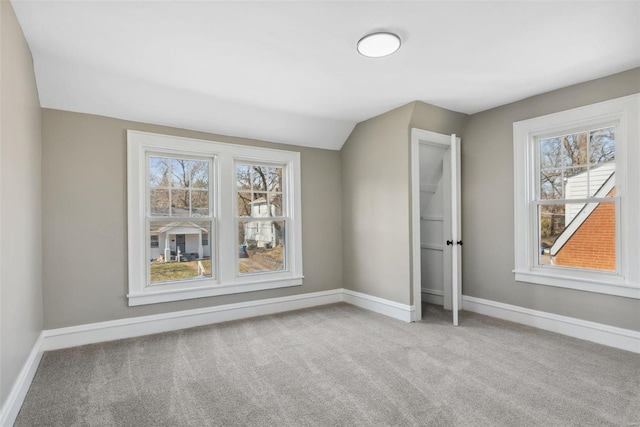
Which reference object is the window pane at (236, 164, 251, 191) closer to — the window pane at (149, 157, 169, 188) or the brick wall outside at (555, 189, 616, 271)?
the window pane at (149, 157, 169, 188)

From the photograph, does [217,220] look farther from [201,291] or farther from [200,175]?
[201,291]

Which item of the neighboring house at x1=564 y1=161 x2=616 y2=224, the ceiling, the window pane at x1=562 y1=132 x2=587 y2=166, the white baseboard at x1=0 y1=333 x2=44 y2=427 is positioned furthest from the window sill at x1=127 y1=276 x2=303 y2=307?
the window pane at x1=562 y1=132 x2=587 y2=166

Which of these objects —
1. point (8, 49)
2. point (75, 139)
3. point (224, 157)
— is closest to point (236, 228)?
point (224, 157)

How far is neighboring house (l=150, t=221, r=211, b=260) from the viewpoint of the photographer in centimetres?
364

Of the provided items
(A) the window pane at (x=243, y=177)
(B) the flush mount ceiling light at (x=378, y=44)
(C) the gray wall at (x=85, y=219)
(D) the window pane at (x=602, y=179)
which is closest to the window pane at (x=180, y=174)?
(C) the gray wall at (x=85, y=219)

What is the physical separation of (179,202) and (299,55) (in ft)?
Answer: 6.83

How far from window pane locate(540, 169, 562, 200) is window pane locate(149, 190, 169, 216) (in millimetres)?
3974

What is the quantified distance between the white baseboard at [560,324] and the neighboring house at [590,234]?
0.54 meters

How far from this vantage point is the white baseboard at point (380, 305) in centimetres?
380

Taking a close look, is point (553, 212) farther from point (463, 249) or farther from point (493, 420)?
point (493, 420)

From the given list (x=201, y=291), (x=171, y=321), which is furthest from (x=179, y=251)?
(x=171, y=321)

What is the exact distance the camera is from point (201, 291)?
3750 millimetres

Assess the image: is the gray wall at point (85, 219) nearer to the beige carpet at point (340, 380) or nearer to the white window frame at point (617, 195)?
the beige carpet at point (340, 380)

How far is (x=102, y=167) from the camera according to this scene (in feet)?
10.8
